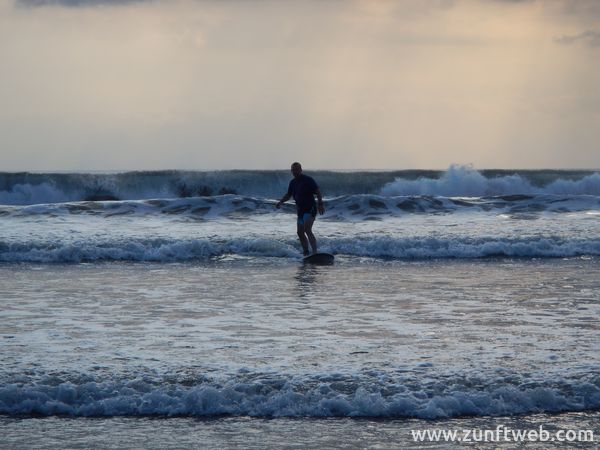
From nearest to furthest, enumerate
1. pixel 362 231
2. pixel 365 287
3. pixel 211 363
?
pixel 211 363, pixel 365 287, pixel 362 231

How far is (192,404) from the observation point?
606 centimetres

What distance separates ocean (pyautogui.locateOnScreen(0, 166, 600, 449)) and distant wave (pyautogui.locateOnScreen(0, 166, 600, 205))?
599 inches

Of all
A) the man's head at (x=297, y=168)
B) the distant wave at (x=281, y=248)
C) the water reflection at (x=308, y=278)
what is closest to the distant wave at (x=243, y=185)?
the distant wave at (x=281, y=248)

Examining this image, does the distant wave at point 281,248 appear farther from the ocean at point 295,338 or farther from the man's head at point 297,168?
the man's head at point 297,168

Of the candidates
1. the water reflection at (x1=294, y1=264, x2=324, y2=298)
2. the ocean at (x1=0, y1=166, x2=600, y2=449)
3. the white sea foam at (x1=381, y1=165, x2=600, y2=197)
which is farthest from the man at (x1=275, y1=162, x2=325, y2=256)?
the white sea foam at (x1=381, y1=165, x2=600, y2=197)

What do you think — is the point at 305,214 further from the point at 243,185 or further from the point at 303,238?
the point at 243,185

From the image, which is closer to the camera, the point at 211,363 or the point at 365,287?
the point at 211,363

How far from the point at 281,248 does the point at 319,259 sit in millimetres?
1630

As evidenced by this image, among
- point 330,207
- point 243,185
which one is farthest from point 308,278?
point 243,185

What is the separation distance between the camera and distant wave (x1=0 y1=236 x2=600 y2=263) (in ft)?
55.9

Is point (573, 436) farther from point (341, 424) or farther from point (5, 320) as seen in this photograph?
point (5, 320)

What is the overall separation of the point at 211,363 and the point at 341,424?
160 cm

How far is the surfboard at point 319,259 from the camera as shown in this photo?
16203mm

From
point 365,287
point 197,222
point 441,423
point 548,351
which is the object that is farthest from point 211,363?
point 197,222
